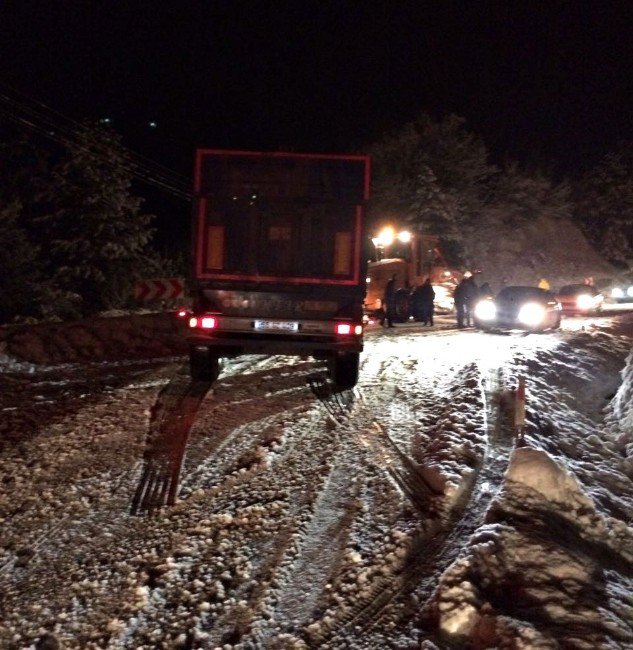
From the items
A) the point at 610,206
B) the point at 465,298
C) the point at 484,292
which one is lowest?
the point at 465,298

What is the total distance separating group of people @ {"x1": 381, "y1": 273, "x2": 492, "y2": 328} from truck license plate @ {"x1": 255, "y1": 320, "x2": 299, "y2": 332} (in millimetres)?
10527

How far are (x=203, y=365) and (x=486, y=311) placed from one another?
11092 millimetres

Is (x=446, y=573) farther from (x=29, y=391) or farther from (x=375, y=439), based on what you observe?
(x=29, y=391)

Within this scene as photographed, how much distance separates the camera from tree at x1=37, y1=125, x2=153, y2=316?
93.8ft

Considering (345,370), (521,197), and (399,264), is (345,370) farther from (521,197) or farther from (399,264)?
(521,197)

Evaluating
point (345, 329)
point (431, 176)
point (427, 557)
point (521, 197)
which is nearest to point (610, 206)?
point (521, 197)

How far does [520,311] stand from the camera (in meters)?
18.6

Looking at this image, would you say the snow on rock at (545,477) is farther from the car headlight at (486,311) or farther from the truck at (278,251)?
the car headlight at (486,311)

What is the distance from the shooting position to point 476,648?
366cm

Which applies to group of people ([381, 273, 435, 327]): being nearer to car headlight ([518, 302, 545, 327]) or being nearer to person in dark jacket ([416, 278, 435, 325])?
person in dark jacket ([416, 278, 435, 325])

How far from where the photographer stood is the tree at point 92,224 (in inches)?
1125

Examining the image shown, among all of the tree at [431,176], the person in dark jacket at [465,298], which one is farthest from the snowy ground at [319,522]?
the tree at [431,176]

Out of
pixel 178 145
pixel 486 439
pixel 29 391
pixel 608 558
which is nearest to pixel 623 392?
pixel 486 439

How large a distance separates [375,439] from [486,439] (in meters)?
1.25
